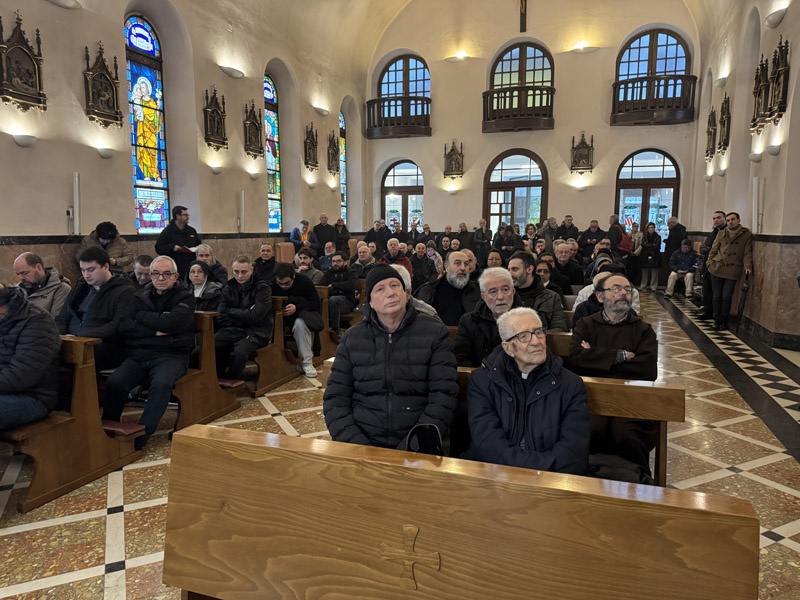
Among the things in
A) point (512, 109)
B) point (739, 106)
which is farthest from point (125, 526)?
point (512, 109)

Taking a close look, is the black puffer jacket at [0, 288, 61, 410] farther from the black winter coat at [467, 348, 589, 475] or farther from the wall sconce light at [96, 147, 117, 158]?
the wall sconce light at [96, 147, 117, 158]

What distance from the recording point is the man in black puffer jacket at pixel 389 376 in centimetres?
250

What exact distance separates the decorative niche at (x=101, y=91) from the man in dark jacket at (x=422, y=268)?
4733mm

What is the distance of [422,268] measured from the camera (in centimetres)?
862

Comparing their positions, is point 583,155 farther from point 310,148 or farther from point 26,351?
point 26,351

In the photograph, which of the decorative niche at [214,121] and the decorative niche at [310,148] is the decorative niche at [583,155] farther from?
the decorative niche at [214,121]

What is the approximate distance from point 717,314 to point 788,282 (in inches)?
62.8

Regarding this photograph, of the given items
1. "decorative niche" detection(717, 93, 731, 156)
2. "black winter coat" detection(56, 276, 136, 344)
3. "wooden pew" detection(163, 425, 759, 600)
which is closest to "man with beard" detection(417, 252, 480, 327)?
"black winter coat" detection(56, 276, 136, 344)

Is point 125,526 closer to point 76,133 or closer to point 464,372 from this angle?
point 464,372

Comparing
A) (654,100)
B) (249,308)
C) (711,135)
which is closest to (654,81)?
(654,100)

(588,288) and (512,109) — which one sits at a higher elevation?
(512,109)

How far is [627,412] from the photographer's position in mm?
2441

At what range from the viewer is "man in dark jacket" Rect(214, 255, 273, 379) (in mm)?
4945

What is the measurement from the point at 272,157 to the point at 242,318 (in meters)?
8.43
